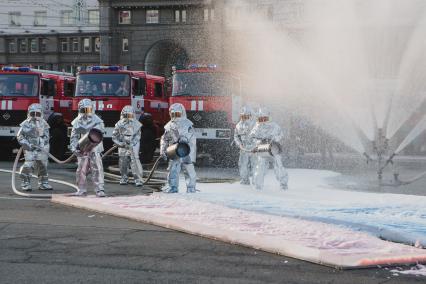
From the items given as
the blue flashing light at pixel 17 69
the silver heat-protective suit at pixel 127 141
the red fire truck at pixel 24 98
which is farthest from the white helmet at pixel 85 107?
the blue flashing light at pixel 17 69

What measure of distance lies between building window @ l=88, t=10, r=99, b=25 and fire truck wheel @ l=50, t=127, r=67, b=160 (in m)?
28.1

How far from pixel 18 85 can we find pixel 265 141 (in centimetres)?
912

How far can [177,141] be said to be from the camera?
10844mm

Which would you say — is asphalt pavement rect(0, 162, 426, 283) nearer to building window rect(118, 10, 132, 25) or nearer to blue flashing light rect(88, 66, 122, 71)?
blue flashing light rect(88, 66, 122, 71)

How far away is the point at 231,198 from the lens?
9594mm

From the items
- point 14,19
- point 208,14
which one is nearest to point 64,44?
point 14,19

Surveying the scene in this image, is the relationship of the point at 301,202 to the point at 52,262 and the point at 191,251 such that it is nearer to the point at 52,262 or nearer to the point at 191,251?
the point at 191,251

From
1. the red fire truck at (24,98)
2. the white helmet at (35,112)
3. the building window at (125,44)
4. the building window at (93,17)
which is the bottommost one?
the white helmet at (35,112)

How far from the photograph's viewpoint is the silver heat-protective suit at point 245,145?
12.4 m

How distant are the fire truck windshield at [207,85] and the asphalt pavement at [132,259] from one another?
8991 mm

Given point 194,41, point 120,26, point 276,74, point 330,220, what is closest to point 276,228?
point 330,220

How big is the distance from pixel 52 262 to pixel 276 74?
50.5 feet

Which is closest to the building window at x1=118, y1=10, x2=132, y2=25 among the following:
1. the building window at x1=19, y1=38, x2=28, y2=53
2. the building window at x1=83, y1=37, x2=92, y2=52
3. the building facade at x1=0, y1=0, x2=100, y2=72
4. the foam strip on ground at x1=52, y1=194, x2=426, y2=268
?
the building facade at x1=0, y1=0, x2=100, y2=72

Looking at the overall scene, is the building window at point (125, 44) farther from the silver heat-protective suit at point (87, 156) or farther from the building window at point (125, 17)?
the silver heat-protective suit at point (87, 156)
